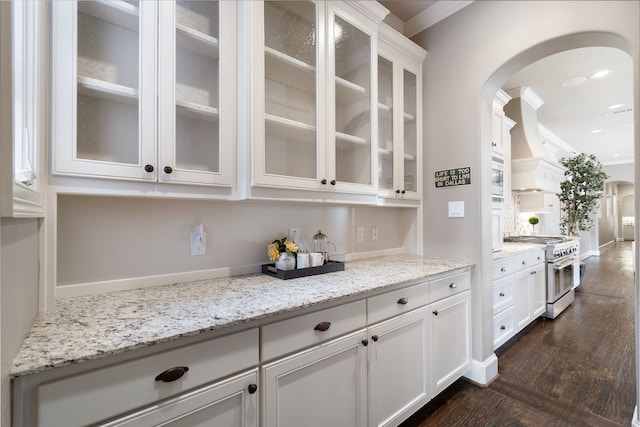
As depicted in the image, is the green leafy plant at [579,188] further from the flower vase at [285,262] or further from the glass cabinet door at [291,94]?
the flower vase at [285,262]

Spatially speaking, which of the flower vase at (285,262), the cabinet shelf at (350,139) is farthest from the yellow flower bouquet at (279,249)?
the cabinet shelf at (350,139)

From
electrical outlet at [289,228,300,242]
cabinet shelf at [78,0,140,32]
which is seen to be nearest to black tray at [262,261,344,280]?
electrical outlet at [289,228,300,242]

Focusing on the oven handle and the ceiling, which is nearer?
the ceiling

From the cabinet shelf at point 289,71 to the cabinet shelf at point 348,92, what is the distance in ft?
0.66

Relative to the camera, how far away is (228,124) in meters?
1.41

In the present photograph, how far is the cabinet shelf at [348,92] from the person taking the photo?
1.80 m

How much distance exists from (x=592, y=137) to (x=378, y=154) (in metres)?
7.01

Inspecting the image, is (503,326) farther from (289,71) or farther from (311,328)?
(289,71)

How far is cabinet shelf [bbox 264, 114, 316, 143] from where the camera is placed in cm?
152

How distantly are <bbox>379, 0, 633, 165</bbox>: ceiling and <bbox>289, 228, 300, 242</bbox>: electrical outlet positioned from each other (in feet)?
6.51

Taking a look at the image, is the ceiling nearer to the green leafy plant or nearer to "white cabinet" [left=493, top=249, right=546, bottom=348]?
the green leafy plant

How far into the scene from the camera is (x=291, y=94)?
5.32ft

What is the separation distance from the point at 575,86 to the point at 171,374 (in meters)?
5.28

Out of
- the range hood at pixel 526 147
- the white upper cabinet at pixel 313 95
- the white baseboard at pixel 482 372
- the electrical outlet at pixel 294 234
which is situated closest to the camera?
the white upper cabinet at pixel 313 95
